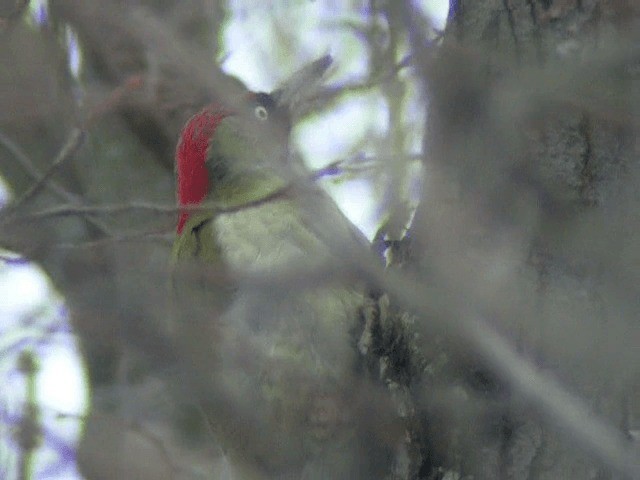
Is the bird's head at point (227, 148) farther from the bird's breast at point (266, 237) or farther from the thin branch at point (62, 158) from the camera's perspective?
the thin branch at point (62, 158)

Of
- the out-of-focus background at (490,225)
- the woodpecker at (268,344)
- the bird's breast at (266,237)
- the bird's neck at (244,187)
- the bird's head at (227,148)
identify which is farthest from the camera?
the bird's head at (227,148)

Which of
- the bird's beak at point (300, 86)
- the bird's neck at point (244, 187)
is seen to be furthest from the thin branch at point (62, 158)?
the bird's beak at point (300, 86)

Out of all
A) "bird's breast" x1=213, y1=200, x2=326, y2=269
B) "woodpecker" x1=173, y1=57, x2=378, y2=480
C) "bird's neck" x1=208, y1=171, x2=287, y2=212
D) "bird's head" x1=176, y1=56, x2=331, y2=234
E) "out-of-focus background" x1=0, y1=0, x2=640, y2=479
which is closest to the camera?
"out-of-focus background" x1=0, y1=0, x2=640, y2=479

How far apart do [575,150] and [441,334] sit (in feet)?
1.96

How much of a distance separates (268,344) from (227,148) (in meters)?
1.19

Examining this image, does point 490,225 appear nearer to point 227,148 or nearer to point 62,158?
point 62,158

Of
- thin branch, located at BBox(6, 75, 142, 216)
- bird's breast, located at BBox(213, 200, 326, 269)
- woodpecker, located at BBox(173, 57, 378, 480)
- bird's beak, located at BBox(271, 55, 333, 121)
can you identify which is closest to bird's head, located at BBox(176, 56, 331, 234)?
bird's beak, located at BBox(271, 55, 333, 121)

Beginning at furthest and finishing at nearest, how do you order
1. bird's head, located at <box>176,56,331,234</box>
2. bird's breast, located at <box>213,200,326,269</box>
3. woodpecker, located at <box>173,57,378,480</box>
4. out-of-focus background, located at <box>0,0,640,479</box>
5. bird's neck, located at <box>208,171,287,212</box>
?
bird's head, located at <box>176,56,331,234</box> < bird's neck, located at <box>208,171,287,212</box> < bird's breast, located at <box>213,200,326,269</box> < woodpecker, located at <box>173,57,378,480</box> < out-of-focus background, located at <box>0,0,640,479</box>

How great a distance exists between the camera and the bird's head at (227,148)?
4895mm

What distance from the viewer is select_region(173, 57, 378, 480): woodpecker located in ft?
12.0

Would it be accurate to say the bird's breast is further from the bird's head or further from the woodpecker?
the bird's head

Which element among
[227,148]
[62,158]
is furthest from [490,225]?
[227,148]

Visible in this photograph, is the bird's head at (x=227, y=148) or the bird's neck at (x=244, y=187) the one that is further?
the bird's head at (x=227, y=148)

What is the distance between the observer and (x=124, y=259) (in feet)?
16.8
